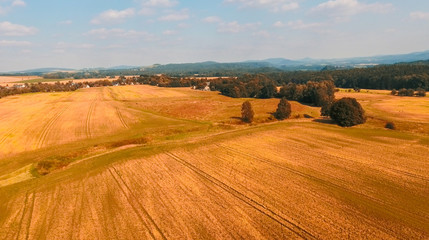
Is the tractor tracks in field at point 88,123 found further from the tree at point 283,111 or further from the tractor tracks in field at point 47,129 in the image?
the tree at point 283,111

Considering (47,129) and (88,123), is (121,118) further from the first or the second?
(47,129)

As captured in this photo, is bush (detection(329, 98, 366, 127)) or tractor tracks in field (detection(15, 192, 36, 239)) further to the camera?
bush (detection(329, 98, 366, 127))

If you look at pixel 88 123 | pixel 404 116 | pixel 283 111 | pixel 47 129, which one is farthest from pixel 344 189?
pixel 47 129

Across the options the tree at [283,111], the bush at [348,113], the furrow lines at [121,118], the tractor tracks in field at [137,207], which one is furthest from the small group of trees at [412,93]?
the tractor tracks in field at [137,207]

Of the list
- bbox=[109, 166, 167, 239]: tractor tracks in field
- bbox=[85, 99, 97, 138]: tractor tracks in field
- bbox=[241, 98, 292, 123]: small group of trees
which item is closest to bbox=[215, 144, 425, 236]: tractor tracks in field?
bbox=[109, 166, 167, 239]: tractor tracks in field

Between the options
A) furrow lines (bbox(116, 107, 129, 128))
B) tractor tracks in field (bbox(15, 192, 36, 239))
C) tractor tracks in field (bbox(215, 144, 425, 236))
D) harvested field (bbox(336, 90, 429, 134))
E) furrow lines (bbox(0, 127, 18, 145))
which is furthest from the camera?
furrow lines (bbox(116, 107, 129, 128))

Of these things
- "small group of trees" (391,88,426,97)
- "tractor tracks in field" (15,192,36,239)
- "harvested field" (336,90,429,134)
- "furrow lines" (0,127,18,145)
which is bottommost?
"tractor tracks in field" (15,192,36,239)

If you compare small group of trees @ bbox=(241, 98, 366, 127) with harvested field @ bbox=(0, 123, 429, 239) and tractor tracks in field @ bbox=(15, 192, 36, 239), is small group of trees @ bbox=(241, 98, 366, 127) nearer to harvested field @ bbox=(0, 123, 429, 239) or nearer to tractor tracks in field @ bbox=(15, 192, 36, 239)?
harvested field @ bbox=(0, 123, 429, 239)
